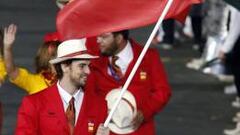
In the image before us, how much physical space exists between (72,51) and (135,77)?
1.29 m

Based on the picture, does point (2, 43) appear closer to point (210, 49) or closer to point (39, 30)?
point (210, 49)

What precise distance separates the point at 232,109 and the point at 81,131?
22.9 feet

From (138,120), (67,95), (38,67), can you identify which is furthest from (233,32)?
(67,95)

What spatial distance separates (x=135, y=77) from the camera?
9125 mm

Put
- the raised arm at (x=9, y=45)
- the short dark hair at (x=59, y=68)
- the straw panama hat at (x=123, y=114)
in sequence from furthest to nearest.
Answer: the straw panama hat at (x=123, y=114) → the raised arm at (x=9, y=45) → the short dark hair at (x=59, y=68)

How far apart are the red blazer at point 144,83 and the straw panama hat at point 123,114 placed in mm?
67

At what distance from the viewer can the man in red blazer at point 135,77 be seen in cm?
902

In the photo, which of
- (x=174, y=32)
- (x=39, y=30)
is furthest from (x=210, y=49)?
(x=39, y=30)

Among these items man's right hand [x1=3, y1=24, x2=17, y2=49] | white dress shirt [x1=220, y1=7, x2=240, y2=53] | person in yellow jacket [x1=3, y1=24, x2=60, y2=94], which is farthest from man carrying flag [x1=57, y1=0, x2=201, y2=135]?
white dress shirt [x1=220, y1=7, x2=240, y2=53]

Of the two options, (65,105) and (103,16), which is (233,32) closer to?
(103,16)

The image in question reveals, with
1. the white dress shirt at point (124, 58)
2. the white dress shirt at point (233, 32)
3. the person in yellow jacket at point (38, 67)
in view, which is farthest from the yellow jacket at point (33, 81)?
the white dress shirt at point (233, 32)

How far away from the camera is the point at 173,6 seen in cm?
813

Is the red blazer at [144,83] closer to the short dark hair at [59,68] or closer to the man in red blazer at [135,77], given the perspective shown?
the man in red blazer at [135,77]

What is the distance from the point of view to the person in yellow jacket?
Result: 28.8ft
